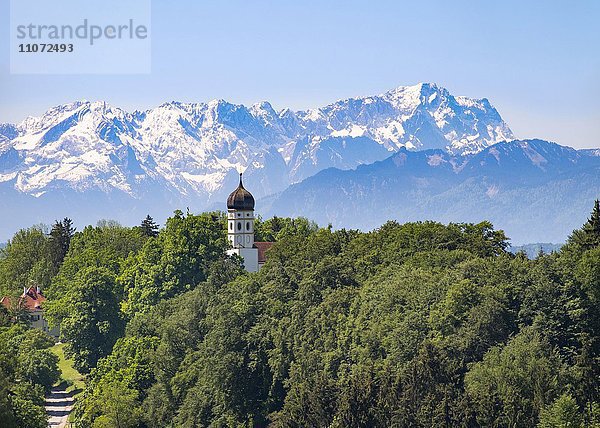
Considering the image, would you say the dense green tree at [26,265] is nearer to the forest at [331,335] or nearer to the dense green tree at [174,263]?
the forest at [331,335]

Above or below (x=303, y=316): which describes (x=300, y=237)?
above

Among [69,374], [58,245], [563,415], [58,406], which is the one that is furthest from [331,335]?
[58,245]

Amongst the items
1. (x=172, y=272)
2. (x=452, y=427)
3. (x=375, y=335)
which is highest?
(x=172, y=272)

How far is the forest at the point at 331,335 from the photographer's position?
205 feet

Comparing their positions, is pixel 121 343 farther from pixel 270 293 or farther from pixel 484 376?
pixel 484 376

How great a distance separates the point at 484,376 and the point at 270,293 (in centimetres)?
2556

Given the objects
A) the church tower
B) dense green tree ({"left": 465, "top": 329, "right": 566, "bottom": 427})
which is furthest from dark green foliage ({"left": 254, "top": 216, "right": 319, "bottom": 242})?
dense green tree ({"left": 465, "top": 329, "right": 566, "bottom": 427})

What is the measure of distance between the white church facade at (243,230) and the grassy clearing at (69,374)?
55.5 ft

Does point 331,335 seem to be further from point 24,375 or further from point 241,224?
point 241,224

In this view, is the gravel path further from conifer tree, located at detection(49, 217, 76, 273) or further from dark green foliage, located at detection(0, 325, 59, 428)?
conifer tree, located at detection(49, 217, 76, 273)

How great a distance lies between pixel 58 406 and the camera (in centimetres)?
9306

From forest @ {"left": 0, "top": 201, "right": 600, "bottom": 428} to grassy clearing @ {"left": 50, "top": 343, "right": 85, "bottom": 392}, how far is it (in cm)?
124

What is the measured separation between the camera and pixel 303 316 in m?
78.9

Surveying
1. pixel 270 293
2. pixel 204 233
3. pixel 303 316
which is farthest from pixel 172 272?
pixel 303 316
